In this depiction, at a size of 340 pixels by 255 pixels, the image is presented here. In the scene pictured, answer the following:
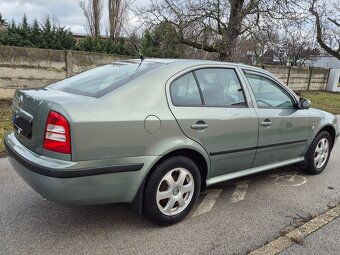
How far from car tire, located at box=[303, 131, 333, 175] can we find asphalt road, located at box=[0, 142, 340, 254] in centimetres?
63

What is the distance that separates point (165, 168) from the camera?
10.0ft

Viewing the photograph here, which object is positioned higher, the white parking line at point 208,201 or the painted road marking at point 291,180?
the white parking line at point 208,201

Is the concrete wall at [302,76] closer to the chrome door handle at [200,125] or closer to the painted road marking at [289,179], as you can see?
the painted road marking at [289,179]

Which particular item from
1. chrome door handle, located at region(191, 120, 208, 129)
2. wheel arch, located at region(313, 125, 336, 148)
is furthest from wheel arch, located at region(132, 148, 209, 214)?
wheel arch, located at region(313, 125, 336, 148)

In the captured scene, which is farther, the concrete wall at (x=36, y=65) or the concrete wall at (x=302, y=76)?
the concrete wall at (x=302, y=76)

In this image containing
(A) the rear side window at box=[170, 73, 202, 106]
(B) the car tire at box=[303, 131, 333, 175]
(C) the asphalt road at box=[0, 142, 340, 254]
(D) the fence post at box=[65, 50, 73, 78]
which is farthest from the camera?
(D) the fence post at box=[65, 50, 73, 78]

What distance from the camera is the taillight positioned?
2.57 m

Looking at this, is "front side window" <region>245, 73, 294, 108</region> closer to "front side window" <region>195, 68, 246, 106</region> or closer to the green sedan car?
the green sedan car

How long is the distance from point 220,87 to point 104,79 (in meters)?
1.23

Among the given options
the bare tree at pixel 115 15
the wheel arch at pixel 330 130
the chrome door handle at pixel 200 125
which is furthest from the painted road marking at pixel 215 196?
the bare tree at pixel 115 15

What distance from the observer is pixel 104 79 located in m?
3.32

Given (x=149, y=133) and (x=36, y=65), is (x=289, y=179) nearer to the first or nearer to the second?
(x=149, y=133)

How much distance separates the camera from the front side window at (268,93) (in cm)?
399

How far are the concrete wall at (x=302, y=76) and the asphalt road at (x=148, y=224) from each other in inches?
496
